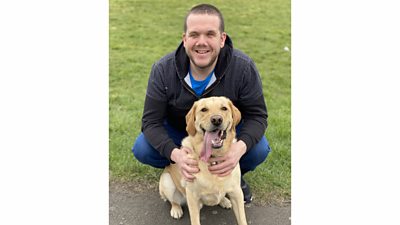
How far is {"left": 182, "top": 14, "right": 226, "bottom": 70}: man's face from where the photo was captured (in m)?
2.53

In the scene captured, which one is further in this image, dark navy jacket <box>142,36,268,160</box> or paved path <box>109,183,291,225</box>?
paved path <box>109,183,291,225</box>

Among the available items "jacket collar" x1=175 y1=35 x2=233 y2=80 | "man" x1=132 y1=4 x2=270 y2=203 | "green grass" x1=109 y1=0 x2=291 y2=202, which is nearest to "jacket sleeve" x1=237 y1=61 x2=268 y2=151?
"man" x1=132 y1=4 x2=270 y2=203

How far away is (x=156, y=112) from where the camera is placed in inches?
115

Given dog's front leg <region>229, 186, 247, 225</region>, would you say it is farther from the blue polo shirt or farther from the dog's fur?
the blue polo shirt

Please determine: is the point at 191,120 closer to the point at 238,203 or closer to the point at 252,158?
the point at 238,203

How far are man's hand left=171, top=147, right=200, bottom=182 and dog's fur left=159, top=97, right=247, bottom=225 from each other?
→ 0.03 meters

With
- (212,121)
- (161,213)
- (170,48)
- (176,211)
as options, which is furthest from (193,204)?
(170,48)

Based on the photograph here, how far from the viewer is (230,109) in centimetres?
256

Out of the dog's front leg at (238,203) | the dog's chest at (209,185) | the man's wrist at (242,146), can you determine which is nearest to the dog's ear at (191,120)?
the dog's chest at (209,185)

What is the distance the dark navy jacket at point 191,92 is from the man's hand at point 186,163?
9 cm

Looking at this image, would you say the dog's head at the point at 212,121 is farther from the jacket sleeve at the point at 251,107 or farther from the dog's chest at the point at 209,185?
the jacket sleeve at the point at 251,107
